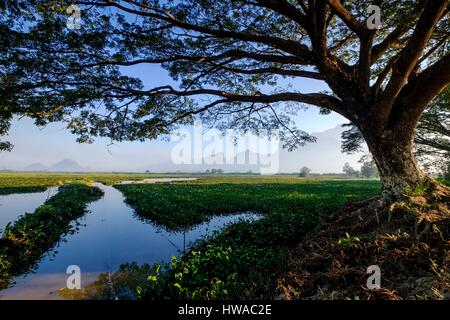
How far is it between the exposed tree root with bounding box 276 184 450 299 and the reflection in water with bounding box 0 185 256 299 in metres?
4.65

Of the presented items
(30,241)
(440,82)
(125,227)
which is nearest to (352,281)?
(440,82)

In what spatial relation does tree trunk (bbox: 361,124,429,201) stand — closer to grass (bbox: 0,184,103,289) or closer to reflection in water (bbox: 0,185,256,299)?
reflection in water (bbox: 0,185,256,299)

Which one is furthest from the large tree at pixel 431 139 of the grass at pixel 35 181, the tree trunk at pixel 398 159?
the grass at pixel 35 181

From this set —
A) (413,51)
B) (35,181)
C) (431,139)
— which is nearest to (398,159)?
(413,51)

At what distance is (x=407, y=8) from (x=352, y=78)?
2680 mm

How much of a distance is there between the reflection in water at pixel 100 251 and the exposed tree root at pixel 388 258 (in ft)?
15.3

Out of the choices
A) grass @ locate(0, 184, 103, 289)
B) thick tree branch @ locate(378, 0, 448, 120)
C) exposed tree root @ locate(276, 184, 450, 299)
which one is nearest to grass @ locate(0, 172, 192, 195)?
grass @ locate(0, 184, 103, 289)

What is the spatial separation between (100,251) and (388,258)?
8.58 m

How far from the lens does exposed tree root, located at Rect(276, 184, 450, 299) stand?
3.33 metres

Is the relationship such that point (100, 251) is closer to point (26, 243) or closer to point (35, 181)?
point (26, 243)

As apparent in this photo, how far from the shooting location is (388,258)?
4.00 m

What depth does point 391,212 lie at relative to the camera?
5566mm

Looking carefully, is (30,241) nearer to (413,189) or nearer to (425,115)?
(413,189)

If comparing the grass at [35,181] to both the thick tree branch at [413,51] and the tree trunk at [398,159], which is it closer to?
the tree trunk at [398,159]
